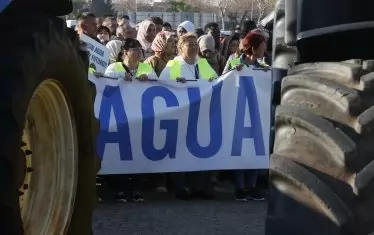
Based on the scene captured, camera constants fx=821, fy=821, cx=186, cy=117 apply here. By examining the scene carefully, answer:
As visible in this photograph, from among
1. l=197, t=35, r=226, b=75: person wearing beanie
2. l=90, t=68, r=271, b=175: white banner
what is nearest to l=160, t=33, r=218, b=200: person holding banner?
l=90, t=68, r=271, b=175: white banner

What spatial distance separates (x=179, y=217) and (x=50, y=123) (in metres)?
3.46

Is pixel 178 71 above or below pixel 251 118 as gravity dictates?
above

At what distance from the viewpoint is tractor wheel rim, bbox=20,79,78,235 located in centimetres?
Answer: 382

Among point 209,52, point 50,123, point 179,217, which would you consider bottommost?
point 179,217

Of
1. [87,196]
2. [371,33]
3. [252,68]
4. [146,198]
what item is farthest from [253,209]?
[371,33]

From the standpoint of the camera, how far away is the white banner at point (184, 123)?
8031mm

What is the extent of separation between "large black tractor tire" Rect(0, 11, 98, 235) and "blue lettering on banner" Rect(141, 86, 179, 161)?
382cm

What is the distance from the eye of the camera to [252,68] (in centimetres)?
864

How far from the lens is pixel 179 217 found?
7223 mm

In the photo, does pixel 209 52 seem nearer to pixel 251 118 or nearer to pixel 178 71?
pixel 178 71

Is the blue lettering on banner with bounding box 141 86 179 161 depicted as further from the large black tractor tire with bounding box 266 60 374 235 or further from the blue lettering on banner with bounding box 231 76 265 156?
the large black tractor tire with bounding box 266 60 374 235

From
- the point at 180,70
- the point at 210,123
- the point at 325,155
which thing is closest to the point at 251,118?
the point at 210,123

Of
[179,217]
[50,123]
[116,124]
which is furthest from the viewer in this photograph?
[116,124]

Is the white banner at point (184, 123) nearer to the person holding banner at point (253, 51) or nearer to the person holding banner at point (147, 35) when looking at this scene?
the person holding banner at point (253, 51)
